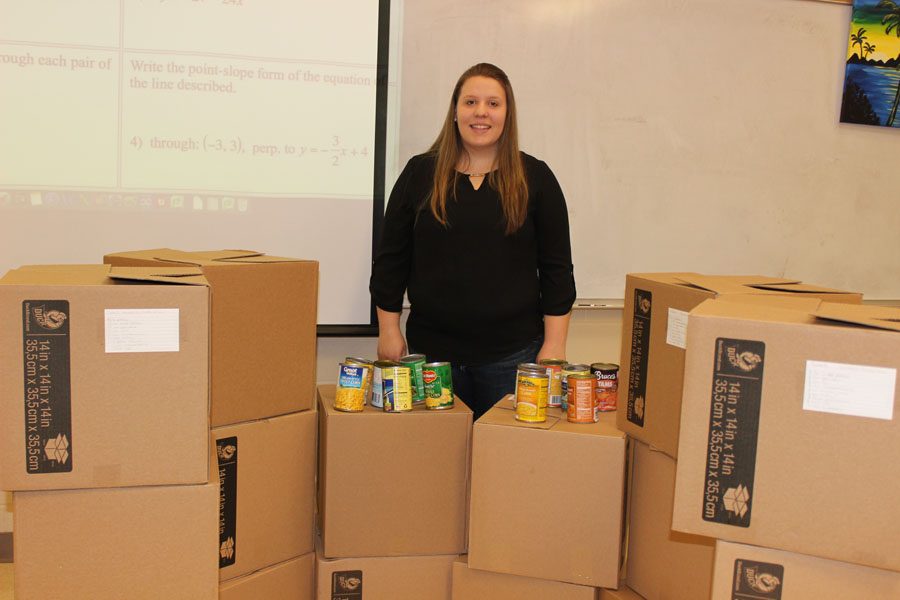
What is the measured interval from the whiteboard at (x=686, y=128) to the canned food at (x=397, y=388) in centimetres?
100

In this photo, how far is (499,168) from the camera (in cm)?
237

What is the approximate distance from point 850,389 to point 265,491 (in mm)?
1422

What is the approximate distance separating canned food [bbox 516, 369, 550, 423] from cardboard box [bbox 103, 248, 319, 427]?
1.80ft

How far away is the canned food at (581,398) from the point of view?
201 centimetres

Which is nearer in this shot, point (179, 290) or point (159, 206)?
point (179, 290)

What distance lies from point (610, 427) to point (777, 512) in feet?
2.60

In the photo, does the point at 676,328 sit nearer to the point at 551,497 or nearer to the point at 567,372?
the point at 567,372

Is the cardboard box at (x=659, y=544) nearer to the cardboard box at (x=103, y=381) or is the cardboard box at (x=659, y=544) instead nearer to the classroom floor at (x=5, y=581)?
the cardboard box at (x=103, y=381)

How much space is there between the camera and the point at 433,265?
2361 mm

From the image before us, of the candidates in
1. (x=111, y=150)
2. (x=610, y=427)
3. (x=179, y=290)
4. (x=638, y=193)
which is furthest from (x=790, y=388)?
(x=111, y=150)

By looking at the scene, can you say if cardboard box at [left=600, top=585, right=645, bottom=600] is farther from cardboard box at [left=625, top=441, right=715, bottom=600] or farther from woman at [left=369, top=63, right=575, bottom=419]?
woman at [left=369, top=63, right=575, bottom=419]

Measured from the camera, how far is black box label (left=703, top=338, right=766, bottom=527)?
1.21 meters

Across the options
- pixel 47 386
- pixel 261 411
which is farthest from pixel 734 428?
pixel 261 411

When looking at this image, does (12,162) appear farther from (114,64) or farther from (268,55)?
(268,55)
